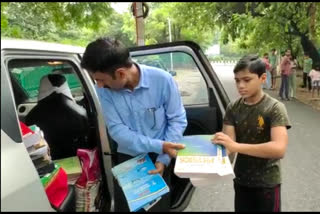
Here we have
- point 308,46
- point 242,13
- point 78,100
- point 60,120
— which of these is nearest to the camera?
point 242,13

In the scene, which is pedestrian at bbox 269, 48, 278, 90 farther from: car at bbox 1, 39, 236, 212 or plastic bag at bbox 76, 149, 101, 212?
plastic bag at bbox 76, 149, 101, 212

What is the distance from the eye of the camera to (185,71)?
9.46ft

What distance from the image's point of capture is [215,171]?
1508mm

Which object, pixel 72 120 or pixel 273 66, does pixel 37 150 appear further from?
pixel 273 66

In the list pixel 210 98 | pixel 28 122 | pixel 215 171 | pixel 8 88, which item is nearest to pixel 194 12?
pixel 210 98

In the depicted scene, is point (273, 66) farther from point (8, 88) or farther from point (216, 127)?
point (8, 88)

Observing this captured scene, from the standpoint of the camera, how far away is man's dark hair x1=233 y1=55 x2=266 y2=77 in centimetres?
171

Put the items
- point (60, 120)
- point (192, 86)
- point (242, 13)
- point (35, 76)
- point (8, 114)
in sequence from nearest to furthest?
point (8, 114)
point (242, 13)
point (60, 120)
point (192, 86)
point (35, 76)

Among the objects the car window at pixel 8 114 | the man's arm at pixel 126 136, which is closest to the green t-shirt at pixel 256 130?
the man's arm at pixel 126 136

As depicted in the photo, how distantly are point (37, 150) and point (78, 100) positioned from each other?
64.7 inches

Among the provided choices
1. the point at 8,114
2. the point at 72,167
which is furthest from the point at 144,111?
the point at 72,167

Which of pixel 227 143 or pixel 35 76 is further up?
pixel 35 76

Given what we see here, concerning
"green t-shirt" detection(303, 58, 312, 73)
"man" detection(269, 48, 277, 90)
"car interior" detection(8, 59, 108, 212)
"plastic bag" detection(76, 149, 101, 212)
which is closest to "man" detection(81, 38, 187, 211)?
"plastic bag" detection(76, 149, 101, 212)

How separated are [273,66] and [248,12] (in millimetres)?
10991
